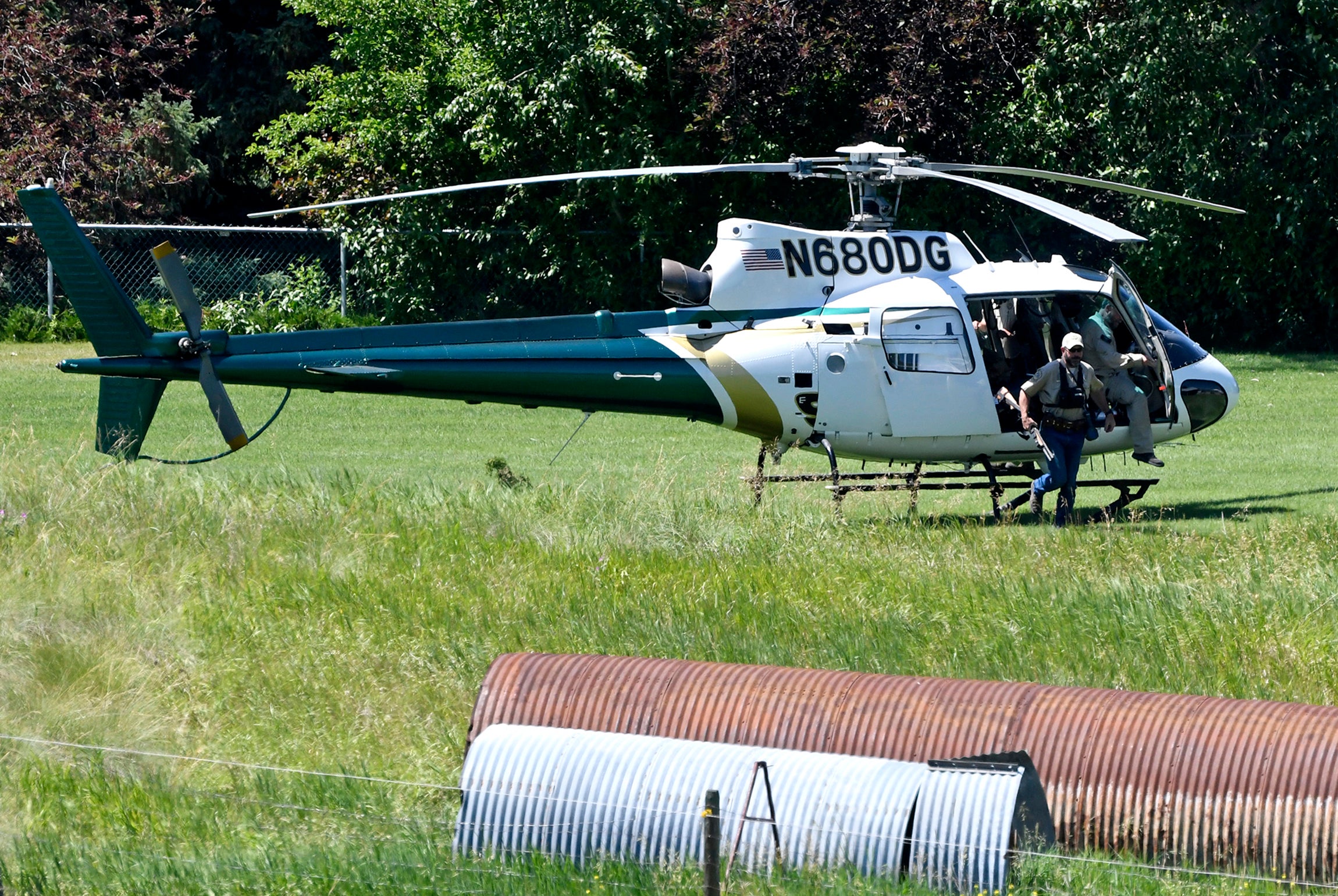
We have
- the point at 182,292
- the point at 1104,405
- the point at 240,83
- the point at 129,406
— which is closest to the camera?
the point at 182,292

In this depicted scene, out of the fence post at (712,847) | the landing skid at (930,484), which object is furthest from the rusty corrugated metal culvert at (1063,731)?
the landing skid at (930,484)

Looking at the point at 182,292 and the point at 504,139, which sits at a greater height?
the point at 504,139

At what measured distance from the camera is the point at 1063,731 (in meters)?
6.86

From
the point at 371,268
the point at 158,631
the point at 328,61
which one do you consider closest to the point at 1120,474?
the point at 158,631

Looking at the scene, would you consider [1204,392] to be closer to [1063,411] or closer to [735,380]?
[1063,411]

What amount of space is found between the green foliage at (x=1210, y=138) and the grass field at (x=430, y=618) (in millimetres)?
12504

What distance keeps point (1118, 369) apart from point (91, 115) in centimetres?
1981

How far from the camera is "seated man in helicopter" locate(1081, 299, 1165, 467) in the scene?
13359 mm

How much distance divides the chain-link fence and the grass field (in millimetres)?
14199

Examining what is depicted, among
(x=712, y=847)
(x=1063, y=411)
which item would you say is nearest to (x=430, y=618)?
(x=712, y=847)

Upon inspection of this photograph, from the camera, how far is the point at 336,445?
17.8 metres

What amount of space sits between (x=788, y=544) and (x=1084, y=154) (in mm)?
18378

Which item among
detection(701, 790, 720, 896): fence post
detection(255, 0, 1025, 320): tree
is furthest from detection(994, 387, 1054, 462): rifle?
detection(255, 0, 1025, 320): tree

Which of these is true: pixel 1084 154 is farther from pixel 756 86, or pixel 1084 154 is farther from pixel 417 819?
pixel 417 819
